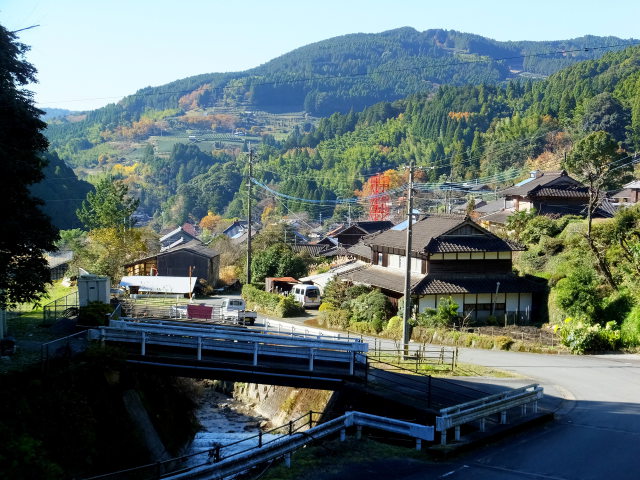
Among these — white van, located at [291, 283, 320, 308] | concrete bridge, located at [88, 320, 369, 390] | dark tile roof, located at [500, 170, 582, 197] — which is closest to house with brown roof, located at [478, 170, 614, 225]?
dark tile roof, located at [500, 170, 582, 197]

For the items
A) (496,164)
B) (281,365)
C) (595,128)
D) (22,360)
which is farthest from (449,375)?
(496,164)

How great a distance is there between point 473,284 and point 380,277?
630 centimetres

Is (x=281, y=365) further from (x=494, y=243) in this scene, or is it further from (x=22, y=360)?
(x=494, y=243)

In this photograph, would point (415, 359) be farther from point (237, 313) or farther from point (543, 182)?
point (543, 182)

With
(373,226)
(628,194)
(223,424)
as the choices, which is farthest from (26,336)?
(628,194)

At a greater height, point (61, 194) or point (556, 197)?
point (61, 194)

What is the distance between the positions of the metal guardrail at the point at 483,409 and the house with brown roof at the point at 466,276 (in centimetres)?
1904

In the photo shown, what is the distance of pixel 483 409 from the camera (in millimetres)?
17844

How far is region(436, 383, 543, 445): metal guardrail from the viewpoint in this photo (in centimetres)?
1667

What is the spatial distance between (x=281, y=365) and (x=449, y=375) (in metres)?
7.07

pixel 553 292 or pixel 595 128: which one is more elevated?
pixel 595 128

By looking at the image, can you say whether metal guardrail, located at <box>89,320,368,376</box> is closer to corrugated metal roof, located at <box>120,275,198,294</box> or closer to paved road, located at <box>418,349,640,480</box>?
paved road, located at <box>418,349,640,480</box>

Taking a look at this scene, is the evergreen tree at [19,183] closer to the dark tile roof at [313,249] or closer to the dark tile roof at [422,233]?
the dark tile roof at [422,233]

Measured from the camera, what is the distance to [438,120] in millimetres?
179500
